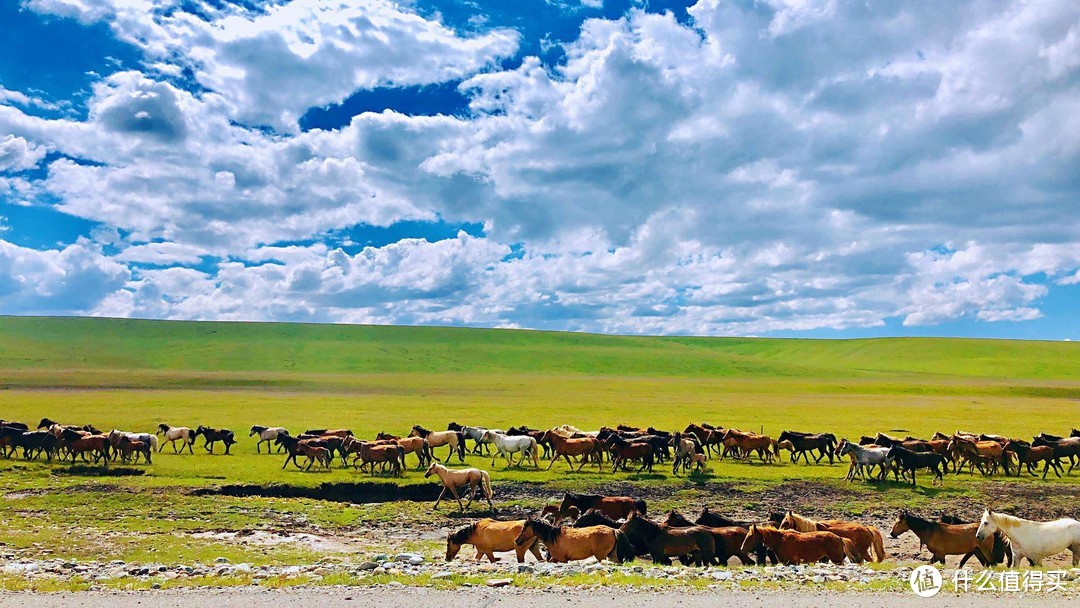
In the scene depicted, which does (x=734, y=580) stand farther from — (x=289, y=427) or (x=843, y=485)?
(x=289, y=427)

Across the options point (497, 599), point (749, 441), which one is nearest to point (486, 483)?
point (497, 599)

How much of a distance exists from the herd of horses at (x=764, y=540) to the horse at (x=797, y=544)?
2cm

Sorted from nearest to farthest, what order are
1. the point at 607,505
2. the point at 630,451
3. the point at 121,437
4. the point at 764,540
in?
the point at 764,540 < the point at 607,505 < the point at 630,451 < the point at 121,437

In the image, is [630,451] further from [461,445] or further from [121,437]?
[121,437]

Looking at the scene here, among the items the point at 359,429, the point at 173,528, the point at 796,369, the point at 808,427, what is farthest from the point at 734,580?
the point at 796,369

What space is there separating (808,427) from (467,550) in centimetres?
3114

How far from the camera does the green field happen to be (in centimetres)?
1903

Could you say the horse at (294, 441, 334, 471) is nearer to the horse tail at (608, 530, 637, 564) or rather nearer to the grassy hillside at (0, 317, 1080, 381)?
the horse tail at (608, 530, 637, 564)

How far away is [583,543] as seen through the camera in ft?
43.3

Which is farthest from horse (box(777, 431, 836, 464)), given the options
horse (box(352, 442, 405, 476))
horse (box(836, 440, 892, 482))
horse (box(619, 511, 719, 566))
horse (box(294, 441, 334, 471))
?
horse (box(294, 441, 334, 471))

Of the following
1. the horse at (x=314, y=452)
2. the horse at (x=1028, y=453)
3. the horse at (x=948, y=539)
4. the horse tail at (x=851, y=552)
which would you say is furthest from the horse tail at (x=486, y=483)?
the horse at (x=1028, y=453)

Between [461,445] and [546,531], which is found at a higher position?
[461,445]

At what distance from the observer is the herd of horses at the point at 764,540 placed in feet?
41.8

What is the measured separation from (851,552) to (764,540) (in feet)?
6.08
